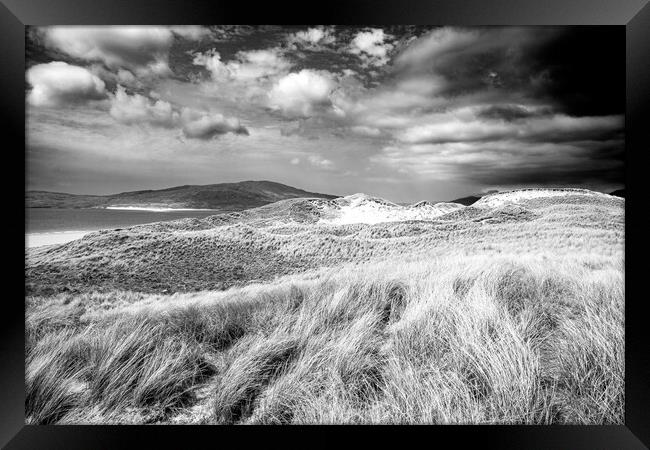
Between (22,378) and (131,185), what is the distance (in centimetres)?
165

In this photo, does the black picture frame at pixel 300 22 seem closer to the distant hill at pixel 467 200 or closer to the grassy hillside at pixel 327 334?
the grassy hillside at pixel 327 334

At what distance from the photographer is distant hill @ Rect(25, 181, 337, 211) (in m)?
3.01

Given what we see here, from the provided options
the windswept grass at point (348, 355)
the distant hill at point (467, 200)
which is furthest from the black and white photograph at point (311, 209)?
the distant hill at point (467, 200)

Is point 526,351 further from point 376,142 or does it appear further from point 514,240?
point 514,240

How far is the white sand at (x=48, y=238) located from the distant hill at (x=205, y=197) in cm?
24

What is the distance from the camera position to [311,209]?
4.13 meters

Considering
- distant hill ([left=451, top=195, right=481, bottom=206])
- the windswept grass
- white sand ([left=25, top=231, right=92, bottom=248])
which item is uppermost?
distant hill ([left=451, top=195, right=481, bottom=206])

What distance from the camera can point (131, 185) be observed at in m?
3.03

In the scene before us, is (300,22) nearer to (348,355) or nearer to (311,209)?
(348,355)

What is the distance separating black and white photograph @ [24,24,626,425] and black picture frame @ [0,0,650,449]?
9 centimetres

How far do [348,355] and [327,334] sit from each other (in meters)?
0.31

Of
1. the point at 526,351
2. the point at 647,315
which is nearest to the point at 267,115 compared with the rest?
the point at 526,351

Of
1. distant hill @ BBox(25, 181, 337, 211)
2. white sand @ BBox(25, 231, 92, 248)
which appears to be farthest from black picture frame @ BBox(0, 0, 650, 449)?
distant hill @ BBox(25, 181, 337, 211)

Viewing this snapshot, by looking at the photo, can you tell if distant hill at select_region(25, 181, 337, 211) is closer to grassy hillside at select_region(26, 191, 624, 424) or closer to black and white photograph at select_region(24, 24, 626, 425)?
black and white photograph at select_region(24, 24, 626, 425)
